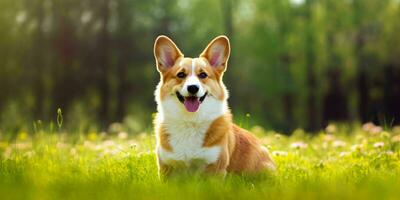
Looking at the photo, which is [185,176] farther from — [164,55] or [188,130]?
[164,55]

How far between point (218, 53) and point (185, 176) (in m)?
1.41

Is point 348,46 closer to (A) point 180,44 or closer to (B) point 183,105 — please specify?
(A) point 180,44

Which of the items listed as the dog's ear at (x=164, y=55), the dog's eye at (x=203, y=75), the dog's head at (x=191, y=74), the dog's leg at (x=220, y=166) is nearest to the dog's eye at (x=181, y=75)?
the dog's head at (x=191, y=74)

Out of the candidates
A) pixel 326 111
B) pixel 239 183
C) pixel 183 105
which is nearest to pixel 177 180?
pixel 239 183

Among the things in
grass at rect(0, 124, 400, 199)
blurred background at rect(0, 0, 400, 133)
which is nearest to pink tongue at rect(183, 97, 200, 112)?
grass at rect(0, 124, 400, 199)

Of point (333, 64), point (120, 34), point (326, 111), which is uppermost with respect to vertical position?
point (120, 34)

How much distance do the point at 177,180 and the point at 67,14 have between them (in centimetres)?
2340

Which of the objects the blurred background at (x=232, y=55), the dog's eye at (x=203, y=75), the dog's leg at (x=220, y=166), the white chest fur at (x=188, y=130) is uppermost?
the dog's eye at (x=203, y=75)

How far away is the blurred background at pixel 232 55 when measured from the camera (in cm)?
2791

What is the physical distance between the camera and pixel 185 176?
5.51 meters

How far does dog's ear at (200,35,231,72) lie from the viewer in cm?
630

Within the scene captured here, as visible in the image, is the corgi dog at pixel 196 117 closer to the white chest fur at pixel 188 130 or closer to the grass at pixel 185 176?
the white chest fur at pixel 188 130

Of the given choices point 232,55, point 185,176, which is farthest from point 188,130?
point 232,55

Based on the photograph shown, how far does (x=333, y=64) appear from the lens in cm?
3228
